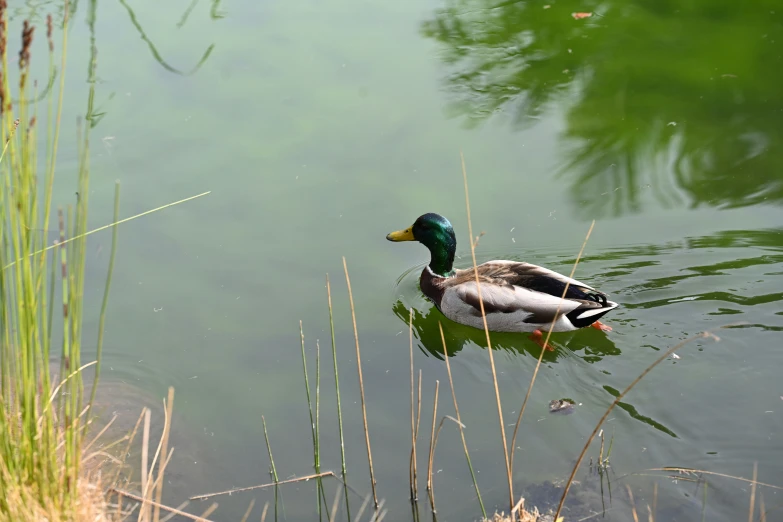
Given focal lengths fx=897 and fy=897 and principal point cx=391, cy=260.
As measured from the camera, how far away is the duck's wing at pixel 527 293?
5.53 meters

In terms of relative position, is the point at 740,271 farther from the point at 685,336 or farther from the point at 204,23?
the point at 204,23

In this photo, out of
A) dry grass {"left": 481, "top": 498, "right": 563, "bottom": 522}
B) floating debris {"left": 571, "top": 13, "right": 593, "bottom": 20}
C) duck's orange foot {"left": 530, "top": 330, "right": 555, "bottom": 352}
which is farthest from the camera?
floating debris {"left": 571, "top": 13, "right": 593, "bottom": 20}

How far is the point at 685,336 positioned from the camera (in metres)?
5.34

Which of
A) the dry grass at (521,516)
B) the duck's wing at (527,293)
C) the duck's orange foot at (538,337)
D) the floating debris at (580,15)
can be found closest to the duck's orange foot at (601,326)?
the duck's wing at (527,293)

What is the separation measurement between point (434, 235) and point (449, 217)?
452 millimetres

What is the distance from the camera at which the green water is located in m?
4.63

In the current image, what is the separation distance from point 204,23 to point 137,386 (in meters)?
4.64

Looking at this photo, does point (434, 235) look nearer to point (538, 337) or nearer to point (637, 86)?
point (538, 337)

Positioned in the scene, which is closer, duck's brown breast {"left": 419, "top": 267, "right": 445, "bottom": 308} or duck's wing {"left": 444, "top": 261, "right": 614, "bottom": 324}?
duck's wing {"left": 444, "top": 261, "right": 614, "bottom": 324}

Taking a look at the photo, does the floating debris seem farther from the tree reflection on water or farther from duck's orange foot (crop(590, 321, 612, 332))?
duck's orange foot (crop(590, 321, 612, 332))

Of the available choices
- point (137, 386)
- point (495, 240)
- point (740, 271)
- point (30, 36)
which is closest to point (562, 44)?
point (495, 240)

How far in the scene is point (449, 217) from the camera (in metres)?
6.43

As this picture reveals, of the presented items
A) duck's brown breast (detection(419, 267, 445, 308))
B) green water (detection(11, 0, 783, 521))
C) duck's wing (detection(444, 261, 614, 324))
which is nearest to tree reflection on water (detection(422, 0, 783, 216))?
green water (detection(11, 0, 783, 521))

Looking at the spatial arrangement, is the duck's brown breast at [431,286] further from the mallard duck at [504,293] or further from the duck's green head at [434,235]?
the duck's green head at [434,235]
